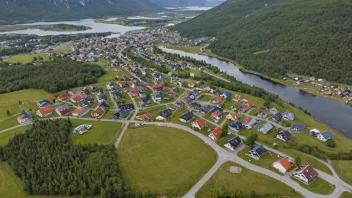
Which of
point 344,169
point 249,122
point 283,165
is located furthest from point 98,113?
point 344,169

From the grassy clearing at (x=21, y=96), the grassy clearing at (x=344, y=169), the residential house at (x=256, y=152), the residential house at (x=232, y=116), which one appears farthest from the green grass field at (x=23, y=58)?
the grassy clearing at (x=344, y=169)

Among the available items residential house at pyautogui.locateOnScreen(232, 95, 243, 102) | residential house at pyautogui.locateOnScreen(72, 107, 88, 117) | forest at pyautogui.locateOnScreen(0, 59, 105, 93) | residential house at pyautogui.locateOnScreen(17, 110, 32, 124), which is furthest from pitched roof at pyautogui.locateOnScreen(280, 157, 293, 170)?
forest at pyautogui.locateOnScreen(0, 59, 105, 93)

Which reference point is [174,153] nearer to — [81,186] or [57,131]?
[81,186]

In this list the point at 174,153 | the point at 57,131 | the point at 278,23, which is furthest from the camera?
the point at 278,23

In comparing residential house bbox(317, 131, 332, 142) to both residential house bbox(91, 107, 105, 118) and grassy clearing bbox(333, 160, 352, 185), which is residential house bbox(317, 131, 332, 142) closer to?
grassy clearing bbox(333, 160, 352, 185)

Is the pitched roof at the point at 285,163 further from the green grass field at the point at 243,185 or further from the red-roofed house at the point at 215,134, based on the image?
the red-roofed house at the point at 215,134

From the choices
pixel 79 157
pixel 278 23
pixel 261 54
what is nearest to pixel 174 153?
pixel 79 157
